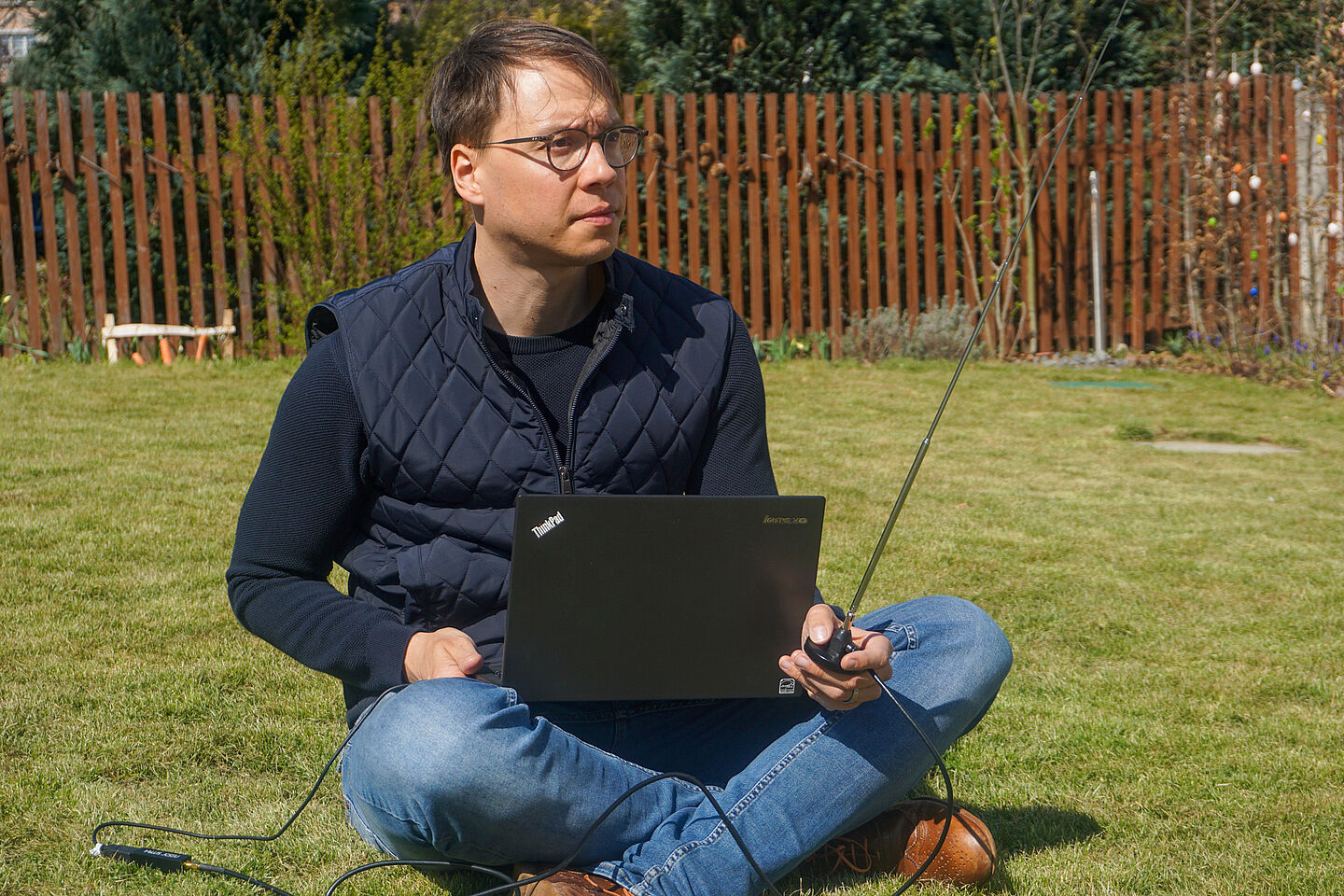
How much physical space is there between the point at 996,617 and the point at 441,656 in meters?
2.25

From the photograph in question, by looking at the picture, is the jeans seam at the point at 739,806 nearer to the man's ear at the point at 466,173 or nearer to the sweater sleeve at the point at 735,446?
the sweater sleeve at the point at 735,446

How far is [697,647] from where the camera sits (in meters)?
2.00

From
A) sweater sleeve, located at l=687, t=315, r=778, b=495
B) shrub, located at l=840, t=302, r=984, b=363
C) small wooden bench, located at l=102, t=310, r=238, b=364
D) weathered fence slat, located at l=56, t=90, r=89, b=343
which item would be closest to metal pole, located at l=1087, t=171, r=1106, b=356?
shrub, located at l=840, t=302, r=984, b=363

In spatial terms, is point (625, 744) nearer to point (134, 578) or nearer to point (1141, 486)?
point (134, 578)

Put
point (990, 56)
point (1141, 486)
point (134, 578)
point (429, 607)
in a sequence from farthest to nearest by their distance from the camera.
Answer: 1. point (990, 56)
2. point (1141, 486)
3. point (134, 578)
4. point (429, 607)

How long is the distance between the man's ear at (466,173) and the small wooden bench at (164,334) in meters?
6.15

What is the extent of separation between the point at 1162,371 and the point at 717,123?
3.58 meters

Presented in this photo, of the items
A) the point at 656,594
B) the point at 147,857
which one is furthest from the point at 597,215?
the point at 147,857

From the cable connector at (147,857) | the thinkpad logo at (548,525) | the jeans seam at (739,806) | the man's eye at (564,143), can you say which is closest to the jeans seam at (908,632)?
the jeans seam at (739,806)

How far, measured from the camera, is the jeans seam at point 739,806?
204cm

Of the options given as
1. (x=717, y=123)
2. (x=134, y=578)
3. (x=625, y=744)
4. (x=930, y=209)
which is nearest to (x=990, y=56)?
(x=930, y=209)

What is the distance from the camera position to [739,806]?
2.09 m

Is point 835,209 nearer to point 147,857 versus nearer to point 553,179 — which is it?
point 553,179

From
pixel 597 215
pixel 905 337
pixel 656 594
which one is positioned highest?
pixel 597 215
